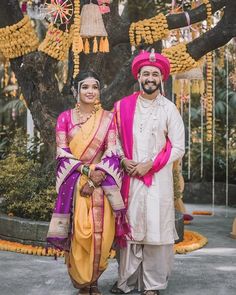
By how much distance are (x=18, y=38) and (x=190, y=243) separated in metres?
2.79

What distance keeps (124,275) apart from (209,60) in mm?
3248

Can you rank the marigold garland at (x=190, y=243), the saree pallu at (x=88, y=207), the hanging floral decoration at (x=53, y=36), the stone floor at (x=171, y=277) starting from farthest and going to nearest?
the hanging floral decoration at (x=53, y=36) → the marigold garland at (x=190, y=243) → the stone floor at (x=171, y=277) → the saree pallu at (x=88, y=207)

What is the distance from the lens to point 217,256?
6156mm

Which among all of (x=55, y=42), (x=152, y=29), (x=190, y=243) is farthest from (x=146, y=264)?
(x=55, y=42)

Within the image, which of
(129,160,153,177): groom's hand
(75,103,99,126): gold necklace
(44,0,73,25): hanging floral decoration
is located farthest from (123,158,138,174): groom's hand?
(44,0,73,25): hanging floral decoration

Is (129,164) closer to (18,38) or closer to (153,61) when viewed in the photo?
(153,61)

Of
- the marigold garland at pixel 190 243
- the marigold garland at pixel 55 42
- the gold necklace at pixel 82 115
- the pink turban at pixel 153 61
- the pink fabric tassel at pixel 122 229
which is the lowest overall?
the marigold garland at pixel 190 243

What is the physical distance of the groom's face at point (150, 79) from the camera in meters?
4.47

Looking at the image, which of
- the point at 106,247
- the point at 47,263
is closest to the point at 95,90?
the point at 106,247

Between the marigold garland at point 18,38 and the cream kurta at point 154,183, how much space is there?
255 centimetres

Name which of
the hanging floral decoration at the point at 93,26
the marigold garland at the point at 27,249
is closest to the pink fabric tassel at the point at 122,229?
the marigold garland at the point at 27,249

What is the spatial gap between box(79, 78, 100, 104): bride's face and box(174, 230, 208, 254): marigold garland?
2.42m

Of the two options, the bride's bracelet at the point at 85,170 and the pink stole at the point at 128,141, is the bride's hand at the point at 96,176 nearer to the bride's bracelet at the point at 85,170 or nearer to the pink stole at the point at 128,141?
the bride's bracelet at the point at 85,170

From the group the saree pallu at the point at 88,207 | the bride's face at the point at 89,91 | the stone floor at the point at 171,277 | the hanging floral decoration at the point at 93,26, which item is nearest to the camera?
the saree pallu at the point at 88,207
